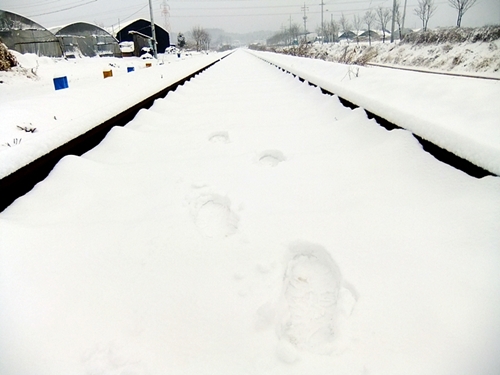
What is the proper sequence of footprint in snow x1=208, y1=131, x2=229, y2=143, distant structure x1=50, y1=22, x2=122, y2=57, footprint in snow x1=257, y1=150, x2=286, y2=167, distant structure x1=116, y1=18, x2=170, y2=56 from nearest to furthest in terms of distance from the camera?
footprint in snow x1=257, y1=150, x2=286, y2=167, footprint in snow x1=208, y1=131, x2=229, y2=143, distant structure x1=50, y1=22, x2=122, y2=57, distant structure x1=116, y1=18, x2=170, y2=56

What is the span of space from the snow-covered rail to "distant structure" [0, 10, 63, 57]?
25.6 meters

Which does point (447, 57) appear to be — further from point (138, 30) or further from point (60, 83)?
point (138, 30)

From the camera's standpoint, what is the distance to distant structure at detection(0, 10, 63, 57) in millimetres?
20777

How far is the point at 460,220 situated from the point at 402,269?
490 mm

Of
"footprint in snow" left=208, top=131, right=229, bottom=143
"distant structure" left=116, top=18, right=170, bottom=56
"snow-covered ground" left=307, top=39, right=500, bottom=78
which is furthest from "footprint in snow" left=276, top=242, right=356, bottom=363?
"distant structure" left=116, top=18, right=170, bottom=56

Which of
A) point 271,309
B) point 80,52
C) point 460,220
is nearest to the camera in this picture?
point 271,309

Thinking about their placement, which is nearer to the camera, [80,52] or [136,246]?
[136,246]

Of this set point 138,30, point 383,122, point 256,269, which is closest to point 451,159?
point 383,122

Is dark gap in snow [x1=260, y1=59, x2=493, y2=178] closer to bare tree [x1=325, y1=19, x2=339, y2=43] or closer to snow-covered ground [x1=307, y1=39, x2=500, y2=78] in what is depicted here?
snow-covered ground [x1=307, y1=39, x2=500, y2=78]

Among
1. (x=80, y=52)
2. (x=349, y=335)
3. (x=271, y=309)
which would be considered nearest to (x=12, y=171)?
(x=271, y=309)

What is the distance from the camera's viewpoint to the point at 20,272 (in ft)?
4.61

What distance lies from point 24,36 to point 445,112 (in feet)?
92.1

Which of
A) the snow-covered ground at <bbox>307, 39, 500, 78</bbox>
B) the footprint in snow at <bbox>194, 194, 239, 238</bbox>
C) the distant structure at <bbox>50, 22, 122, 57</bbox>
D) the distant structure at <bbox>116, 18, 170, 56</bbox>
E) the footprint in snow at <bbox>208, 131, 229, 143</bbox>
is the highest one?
the distant structure at <bbox>116, 18, 170, 56</bbox>

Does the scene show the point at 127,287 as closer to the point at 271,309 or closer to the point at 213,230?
the point at 213,230
